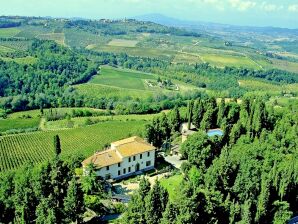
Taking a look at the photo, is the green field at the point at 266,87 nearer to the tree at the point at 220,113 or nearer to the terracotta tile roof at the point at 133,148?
the tree at the point at 220,113

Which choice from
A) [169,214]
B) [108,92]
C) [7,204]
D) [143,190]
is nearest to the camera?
[169,214]

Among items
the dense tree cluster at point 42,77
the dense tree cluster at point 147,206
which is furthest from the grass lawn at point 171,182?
the dense tree cluster at point 42,77

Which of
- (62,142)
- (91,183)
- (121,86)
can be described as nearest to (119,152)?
(91,183)

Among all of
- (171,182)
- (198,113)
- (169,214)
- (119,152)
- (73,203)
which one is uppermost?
(198,113)

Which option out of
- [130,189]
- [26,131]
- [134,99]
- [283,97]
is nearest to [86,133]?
[26,131]

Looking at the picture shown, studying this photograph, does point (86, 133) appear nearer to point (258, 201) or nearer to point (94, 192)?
point (94, 192)

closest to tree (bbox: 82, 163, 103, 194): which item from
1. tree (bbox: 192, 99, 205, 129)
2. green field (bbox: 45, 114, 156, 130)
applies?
tree (bbox: 192, 99, 205, 129)

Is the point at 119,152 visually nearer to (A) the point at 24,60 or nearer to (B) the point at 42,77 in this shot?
(B) the point at 42,77
